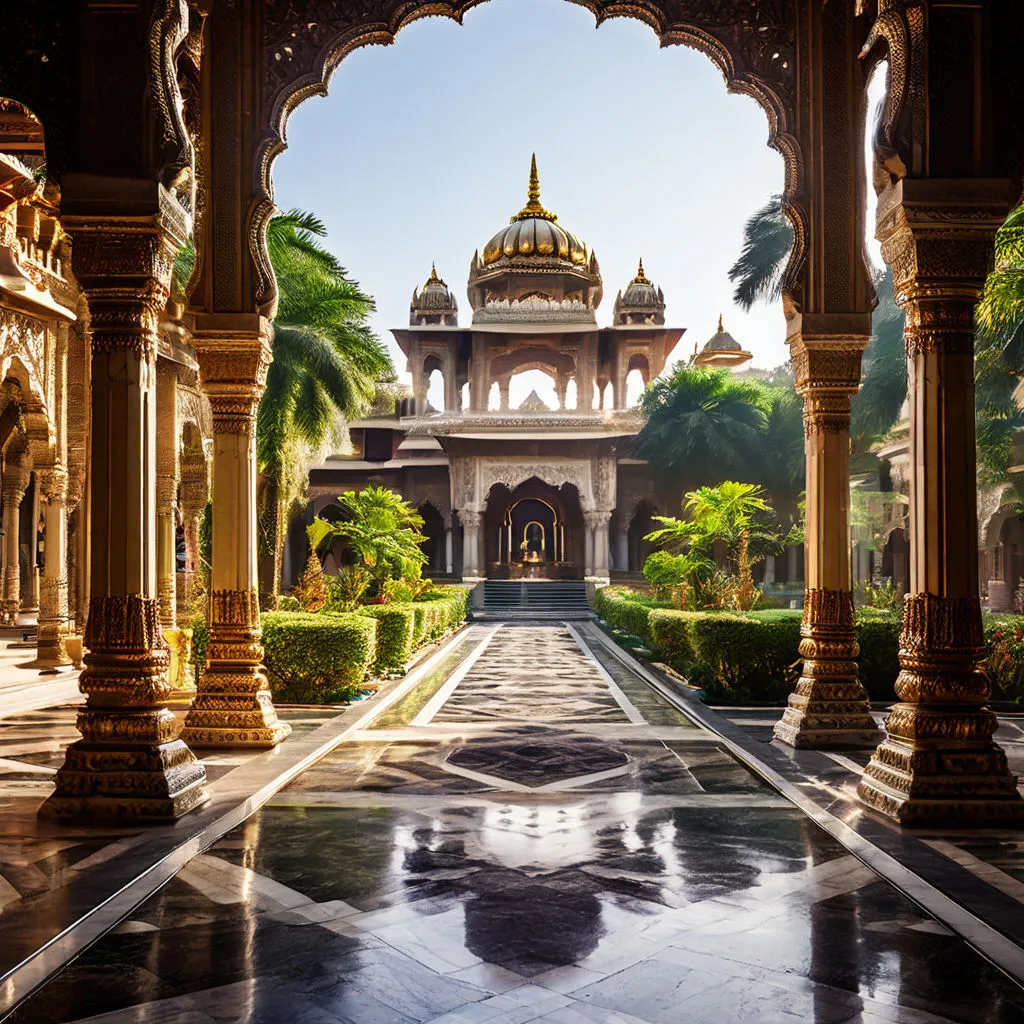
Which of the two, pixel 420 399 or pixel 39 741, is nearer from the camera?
pixel 39 741

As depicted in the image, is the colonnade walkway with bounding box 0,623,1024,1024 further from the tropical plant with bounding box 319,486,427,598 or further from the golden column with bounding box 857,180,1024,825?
the tropical plant with bounding box 319,486,427,598

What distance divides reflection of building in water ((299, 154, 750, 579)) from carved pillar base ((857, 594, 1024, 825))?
2462cm

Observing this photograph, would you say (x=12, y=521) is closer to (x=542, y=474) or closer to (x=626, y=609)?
(x=626, y=609)

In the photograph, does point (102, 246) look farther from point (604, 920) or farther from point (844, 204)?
point (844, 204)

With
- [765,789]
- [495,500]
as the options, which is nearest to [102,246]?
[765,789]

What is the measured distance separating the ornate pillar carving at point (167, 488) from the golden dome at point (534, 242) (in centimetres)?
1985

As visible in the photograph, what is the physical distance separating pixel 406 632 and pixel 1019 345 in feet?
34.9

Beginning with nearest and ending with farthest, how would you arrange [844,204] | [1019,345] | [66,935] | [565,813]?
[66,935] → [565,813] → [844,204] → [1019,345]

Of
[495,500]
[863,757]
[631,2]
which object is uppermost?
[631,2]

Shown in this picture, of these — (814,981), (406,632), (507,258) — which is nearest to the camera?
(814,981)

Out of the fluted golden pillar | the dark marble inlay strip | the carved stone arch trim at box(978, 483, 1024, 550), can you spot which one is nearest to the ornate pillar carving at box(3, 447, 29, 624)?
the fluted golden pillar

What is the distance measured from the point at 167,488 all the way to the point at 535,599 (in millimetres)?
15266

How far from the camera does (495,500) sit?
3522 cm

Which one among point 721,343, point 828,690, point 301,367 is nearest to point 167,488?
point 301,367
